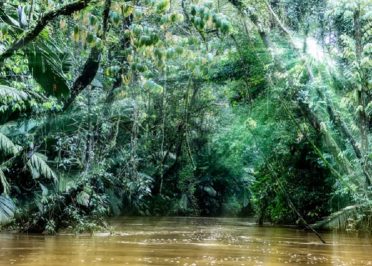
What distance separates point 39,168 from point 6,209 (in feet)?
4.49

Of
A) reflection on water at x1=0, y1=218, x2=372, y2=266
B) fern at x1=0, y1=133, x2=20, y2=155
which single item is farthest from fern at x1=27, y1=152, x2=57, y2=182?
reflection on water at x1=0, y1=218, x2=372, y2=266

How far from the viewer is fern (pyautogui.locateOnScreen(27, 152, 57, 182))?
12906 millimetres

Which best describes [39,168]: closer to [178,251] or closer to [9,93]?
[9,93]

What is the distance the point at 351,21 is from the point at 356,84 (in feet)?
8.79

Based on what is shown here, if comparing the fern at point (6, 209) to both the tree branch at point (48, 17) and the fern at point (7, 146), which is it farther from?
the tree branch at point (48, 17)

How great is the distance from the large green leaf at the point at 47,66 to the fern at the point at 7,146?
3.61 metres

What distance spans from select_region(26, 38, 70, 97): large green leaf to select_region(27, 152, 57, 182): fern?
4.16 metres

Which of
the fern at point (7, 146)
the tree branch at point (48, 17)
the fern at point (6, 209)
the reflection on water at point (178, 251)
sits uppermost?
the tree branch at point (48, 17)

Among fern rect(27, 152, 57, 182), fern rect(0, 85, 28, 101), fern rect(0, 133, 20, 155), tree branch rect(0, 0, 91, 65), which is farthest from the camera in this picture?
fern rect(27, 152, 57, 182)

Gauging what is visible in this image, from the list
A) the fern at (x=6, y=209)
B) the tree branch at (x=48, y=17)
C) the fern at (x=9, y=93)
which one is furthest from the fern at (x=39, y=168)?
the tree branch at (x=48, y=17)

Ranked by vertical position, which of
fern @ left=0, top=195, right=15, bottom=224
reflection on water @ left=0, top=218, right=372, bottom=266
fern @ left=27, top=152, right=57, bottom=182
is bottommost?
reflection on water @ left=0, top=218, right=372, bottom=266

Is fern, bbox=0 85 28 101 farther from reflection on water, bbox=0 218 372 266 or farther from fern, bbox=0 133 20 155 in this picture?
fern, bbox=0 133 20 155

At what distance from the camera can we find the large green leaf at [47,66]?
7.30m

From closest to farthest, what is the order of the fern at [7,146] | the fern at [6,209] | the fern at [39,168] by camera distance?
the fern at [6,209] < the fern at [7,146] < the fern at [39,168]
